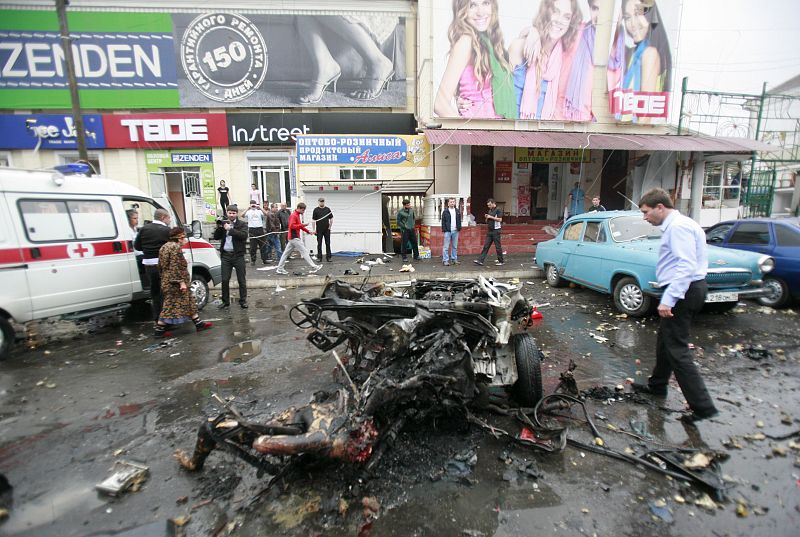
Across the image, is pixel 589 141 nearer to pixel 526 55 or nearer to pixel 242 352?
pixel 526 55

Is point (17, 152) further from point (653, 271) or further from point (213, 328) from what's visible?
point (653, 271)

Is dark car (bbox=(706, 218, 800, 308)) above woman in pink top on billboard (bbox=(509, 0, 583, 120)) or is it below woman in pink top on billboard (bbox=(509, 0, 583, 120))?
below

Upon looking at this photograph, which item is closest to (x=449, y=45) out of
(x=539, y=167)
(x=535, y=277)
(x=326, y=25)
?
(x=326, y=25)

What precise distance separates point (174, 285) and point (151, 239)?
2.90 feet

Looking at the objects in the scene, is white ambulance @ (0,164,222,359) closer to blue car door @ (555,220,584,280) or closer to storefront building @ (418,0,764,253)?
blue car door @ (555,220,584,280)

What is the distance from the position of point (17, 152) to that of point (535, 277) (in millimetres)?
18614

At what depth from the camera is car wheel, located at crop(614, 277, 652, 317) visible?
19.6 ft

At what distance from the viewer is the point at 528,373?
3506 millimetres

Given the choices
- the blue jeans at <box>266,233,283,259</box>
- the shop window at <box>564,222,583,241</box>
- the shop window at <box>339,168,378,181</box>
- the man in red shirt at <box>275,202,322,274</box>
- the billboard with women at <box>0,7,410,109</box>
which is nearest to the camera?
the shop window at <box>564,222,583,241</box>

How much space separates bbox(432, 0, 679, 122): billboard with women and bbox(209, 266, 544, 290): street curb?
→ 6.54 metres

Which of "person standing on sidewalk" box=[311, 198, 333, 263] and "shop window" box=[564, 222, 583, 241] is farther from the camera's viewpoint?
"person standing on sidewalk" box=[311, 198, 333, 263]

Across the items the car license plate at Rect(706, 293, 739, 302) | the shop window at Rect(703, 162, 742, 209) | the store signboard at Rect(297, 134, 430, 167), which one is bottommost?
the car license plate at Rect(706, 293, 739, 302)

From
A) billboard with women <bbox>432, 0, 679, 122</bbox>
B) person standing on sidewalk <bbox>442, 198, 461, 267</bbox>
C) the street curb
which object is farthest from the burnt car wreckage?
billboard with women <bbox>432, 0, 679, 122</bbox>

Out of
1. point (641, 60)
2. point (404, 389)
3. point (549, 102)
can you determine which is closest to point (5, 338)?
point (404, 389)
